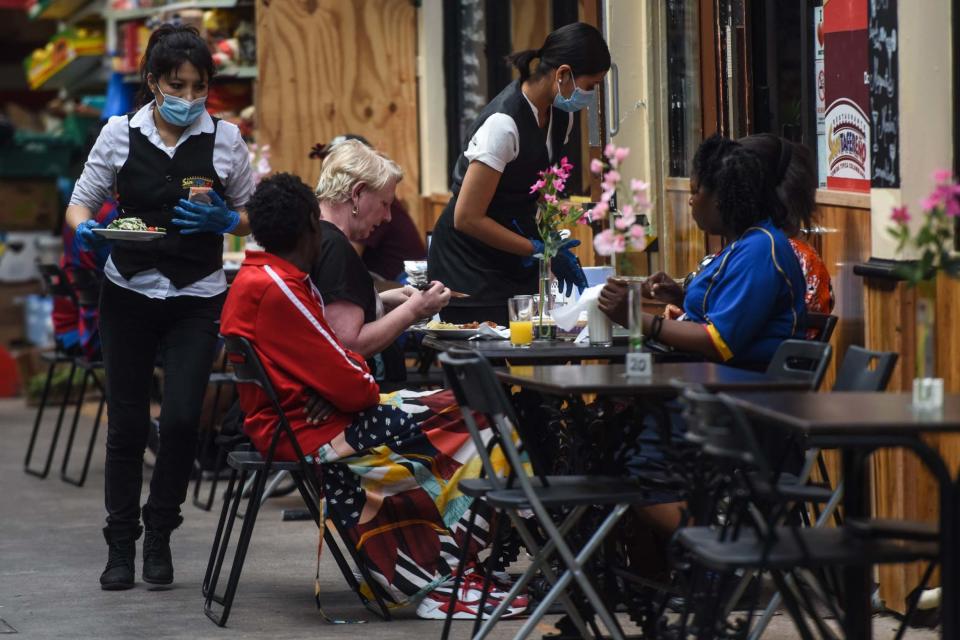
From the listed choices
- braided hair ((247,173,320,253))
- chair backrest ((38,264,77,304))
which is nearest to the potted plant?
braided hair ((247,173,320,253))

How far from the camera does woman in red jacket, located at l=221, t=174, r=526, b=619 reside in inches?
205

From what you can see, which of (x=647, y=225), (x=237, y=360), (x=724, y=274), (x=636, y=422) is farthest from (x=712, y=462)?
(x=647, y=225)

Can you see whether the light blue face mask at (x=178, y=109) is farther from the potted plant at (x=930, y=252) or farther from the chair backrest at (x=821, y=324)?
the potted plant at (x=930, y=252)

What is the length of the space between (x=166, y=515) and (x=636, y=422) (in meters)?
1.91

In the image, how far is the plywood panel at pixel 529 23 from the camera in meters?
9.30

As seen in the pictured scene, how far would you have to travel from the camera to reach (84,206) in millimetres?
5996

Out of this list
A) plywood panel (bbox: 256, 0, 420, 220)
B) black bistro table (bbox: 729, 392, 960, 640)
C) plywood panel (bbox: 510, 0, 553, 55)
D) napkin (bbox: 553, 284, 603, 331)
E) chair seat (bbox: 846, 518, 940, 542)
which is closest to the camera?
black bistro table (bbox: 729, 392, 960, 640)

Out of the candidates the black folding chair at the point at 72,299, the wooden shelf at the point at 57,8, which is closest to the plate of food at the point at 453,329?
the black folding chair at the point at 72,299

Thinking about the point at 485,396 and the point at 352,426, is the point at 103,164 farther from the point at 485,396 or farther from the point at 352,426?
the point at 485,396

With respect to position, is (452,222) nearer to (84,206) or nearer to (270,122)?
(84,206)

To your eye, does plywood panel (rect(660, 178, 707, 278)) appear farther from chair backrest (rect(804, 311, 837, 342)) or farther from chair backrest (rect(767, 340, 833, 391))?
chair backrest (rect(767, 340, 833, 391))

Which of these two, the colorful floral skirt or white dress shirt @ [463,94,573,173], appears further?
white dress shirt @ [463,94,573,173]

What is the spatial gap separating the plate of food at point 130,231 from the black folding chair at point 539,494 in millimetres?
1582

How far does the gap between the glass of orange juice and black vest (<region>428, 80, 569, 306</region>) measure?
985 millimetres
